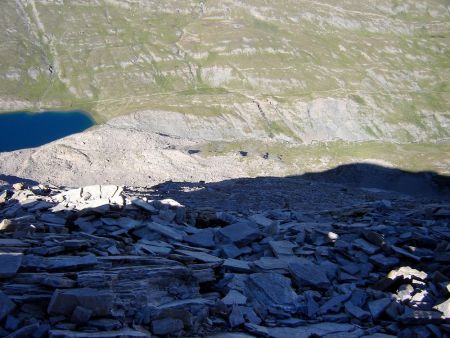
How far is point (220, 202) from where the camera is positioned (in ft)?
131

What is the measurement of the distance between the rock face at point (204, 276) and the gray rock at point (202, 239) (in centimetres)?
5

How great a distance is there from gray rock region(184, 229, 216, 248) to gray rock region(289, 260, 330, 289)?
4.25 metres

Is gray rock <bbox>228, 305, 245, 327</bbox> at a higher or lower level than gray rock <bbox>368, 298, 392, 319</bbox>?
higher

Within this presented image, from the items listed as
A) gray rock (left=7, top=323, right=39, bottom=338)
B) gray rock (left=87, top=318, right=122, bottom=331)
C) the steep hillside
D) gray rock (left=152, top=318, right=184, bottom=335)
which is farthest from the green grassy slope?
gray rock (left=7, top=323, right=39, bottom=338)

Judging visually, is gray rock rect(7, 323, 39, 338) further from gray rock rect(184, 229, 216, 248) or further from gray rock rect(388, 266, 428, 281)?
gray rock rect(388, 266, 428, 281)

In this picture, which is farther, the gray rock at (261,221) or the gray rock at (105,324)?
the gray rock at (261,221)

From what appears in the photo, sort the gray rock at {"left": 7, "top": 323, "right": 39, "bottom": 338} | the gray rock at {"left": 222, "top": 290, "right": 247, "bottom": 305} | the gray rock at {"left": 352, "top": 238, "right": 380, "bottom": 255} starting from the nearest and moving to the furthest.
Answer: the gray rock at {"left": 7, "top": 323, "right": 39, "bottom": 338}, the gray rock at {"left": 222, "top": 290, "right": 247, "bottom": 305}, the gray rock at {"left": 352, "top": 238, "right": 380, "bottom": 255}

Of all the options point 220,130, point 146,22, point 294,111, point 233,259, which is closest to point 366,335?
point 233,259

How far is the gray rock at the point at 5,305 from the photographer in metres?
11.0

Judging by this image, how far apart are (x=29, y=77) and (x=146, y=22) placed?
6391 cm

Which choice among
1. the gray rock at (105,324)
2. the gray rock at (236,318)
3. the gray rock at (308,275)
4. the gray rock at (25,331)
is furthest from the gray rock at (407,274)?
the gray rock at (25,331)

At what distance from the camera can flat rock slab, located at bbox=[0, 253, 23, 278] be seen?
502 inches

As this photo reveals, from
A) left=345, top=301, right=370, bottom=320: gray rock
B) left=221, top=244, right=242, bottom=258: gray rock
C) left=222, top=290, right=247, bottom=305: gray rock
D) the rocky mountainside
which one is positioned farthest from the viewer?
the rocky mountainside

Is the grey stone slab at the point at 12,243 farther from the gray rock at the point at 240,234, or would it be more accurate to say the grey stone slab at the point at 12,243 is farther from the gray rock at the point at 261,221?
the gray rock at the point at 261,221
